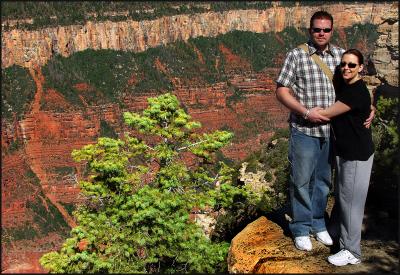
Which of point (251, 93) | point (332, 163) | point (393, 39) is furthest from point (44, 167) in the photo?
point (332, 163)

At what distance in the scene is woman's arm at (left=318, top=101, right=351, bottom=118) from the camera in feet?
14.0

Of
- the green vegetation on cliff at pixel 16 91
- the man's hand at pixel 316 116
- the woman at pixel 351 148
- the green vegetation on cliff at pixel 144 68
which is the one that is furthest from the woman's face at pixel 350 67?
the green vegetation on cliff at pixel 144 68

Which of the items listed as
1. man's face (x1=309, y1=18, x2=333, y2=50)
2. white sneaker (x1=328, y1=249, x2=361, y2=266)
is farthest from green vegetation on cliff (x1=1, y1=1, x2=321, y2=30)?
white sneaker (x1=328, y1=249, x2=361, y2=266)

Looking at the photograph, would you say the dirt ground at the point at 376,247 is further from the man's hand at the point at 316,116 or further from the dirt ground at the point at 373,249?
the man's hand at the point at 316,116

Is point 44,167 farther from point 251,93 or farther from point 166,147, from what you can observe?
point 166,147

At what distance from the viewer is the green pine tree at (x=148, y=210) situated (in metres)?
6.57

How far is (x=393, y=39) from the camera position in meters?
11.5

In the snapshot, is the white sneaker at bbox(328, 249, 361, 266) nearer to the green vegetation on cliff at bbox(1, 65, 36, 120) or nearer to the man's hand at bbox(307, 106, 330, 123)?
the man's hand at bbox(307, 106, 330, 123)

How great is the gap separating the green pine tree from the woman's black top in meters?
3.06

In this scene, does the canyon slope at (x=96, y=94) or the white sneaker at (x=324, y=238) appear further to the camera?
the canyon slope at (x=96, y=94)

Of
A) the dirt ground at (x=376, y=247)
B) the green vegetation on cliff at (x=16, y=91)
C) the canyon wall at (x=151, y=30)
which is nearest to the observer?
the dirt ground at (x=376, y=247)

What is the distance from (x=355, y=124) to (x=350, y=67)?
0.57 metres

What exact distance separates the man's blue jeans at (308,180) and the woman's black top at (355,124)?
31 centimetres

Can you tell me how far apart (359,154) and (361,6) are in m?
79.2
